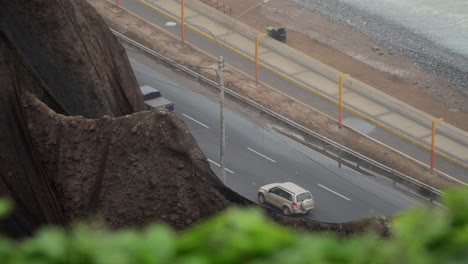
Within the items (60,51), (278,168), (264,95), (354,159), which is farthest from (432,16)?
(60,51)

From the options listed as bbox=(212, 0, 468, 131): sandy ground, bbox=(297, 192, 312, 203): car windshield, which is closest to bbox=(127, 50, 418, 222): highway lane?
bbox=(297, 192, 312, 203): car windshield

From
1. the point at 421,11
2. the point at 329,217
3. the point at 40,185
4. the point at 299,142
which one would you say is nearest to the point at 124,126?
the point at 40,185

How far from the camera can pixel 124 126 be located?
57.6 feet

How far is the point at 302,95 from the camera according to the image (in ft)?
157

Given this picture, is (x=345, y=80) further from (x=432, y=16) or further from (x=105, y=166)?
(x=105, y=166)

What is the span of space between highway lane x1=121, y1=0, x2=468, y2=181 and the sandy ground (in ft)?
17.9

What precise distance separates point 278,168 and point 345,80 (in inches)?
537

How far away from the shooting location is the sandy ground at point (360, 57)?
50312 mm

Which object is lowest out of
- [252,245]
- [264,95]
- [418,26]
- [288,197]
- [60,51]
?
[418,26]

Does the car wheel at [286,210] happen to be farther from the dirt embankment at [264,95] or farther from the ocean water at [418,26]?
the ocean water at [418,26]

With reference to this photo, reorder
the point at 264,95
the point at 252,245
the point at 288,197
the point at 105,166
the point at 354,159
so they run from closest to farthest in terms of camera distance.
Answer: the point at 252,245
the point at 105,166
the point at 288,197
the point at 354,159
the point at 264,95

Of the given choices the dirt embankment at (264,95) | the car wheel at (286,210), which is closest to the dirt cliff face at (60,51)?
the car wheel at (286,210)

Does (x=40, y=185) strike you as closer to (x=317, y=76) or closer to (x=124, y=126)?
(x=124, y=126)

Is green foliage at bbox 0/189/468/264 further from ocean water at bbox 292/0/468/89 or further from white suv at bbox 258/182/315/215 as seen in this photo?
ocean water at bbox 292/0/468/89
